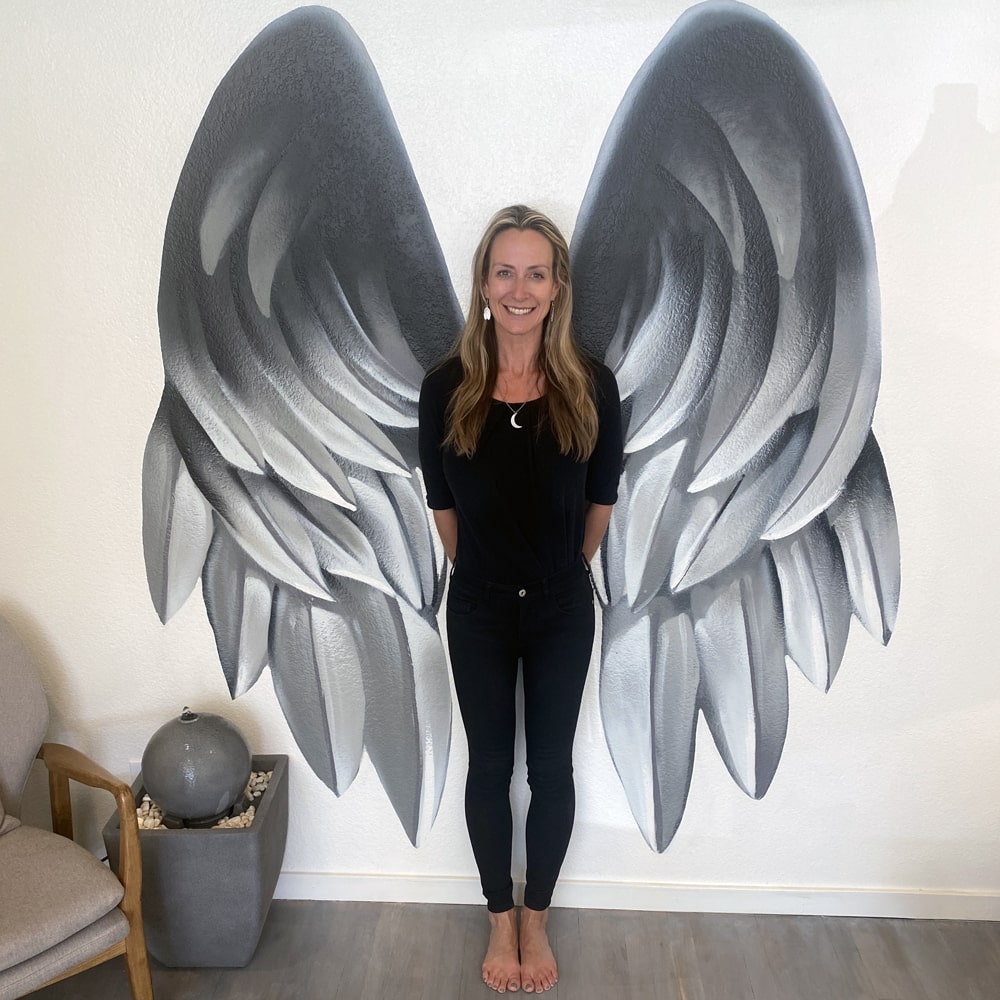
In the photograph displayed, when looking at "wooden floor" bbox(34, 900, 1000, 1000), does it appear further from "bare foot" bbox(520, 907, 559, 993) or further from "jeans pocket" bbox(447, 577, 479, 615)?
"jeans pocket" bbox(447, 577, 479, 615)

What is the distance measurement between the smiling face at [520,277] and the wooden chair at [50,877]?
129 centimetres

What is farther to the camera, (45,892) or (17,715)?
(17,715)

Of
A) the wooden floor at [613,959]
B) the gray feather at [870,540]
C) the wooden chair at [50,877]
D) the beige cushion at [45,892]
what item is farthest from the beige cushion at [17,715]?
the gray feather at [870,540]

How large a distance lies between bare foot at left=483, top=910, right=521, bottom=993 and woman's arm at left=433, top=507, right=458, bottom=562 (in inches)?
36.2

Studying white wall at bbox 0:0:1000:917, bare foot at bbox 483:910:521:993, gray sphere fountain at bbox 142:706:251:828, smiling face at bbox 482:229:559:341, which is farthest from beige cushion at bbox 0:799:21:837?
smiling face at bbox 482:229:559:341

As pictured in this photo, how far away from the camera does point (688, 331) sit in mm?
2029

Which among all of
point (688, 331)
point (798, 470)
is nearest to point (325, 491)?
point (688, 331)

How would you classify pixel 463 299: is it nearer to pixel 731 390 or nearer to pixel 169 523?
pixel 731 390

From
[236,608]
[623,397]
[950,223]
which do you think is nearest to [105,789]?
[236,608]

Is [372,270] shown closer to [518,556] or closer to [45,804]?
[518,556]

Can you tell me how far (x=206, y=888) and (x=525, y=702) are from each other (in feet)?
2.85

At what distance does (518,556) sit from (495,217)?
2.43 ft

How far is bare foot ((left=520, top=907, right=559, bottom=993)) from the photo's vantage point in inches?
81.1

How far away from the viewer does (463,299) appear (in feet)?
6.70
